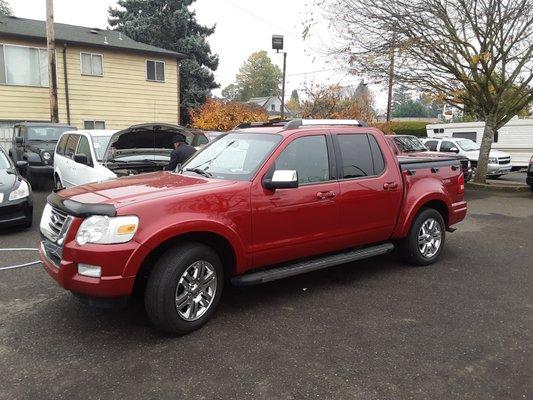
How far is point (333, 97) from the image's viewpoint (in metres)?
21.5

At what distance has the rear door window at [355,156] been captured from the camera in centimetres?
489

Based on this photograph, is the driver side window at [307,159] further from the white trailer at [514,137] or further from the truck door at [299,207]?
the white trailer at [514,137]

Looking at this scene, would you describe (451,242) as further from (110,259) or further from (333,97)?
(333,97)

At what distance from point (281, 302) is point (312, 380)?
142 centimetres

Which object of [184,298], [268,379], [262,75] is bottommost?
[268,379]

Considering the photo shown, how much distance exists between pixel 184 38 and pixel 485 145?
21.8 meters

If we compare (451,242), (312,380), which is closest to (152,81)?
(451,242)

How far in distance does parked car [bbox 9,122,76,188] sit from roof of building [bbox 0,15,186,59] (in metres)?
6.04

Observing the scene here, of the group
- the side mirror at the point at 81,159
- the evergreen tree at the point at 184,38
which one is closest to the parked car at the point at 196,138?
the side mirror at the point at 81,159

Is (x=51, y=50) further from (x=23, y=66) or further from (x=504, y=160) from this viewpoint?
(x=504, y=160)

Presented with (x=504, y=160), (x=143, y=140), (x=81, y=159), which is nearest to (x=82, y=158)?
(x=81, y=159)

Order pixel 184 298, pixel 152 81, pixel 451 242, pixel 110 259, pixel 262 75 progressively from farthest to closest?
pixel 262 75 → pixel 152 81 → pixel 451 242 → pixel 184 298 → pixel 110 259

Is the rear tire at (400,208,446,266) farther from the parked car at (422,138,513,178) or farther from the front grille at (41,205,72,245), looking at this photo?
the parked car at (422,138,513,178)

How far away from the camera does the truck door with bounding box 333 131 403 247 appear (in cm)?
483
